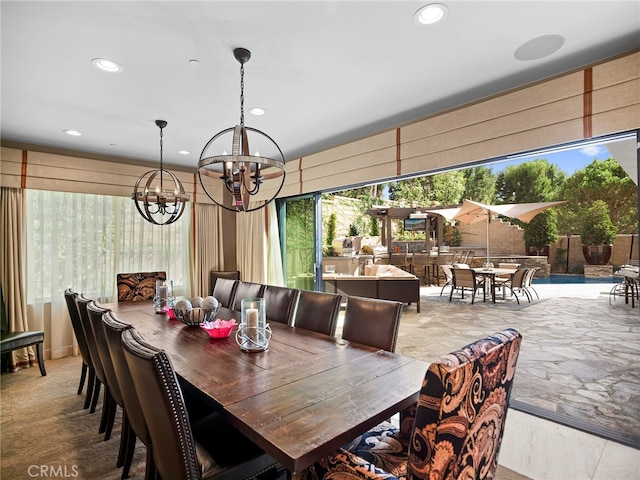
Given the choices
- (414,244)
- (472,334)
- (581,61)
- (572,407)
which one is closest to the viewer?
(581,61)

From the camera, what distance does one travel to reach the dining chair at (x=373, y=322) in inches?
77.4

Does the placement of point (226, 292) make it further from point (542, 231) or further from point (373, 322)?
point (542, 231)

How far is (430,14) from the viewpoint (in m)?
1.77

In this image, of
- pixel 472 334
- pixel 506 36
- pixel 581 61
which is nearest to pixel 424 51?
pixel 506 36

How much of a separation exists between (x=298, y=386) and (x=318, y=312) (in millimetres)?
1032

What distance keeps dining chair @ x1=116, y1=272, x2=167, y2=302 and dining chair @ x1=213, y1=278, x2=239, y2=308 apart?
36.6 inches

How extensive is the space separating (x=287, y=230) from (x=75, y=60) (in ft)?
11.1

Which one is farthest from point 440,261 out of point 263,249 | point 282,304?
point 282,304

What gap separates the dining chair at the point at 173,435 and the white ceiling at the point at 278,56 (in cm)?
170

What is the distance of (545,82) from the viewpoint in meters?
2.32

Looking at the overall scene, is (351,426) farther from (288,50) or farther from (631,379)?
(631,379)

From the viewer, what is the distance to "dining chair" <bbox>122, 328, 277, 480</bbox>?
1104 mm

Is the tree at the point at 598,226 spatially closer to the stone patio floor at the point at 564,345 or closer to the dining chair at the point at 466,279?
the stone patio floor at the point at 564,345

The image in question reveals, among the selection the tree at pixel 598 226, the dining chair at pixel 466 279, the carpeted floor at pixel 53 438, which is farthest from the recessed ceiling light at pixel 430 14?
the tree at pixel 598 226
